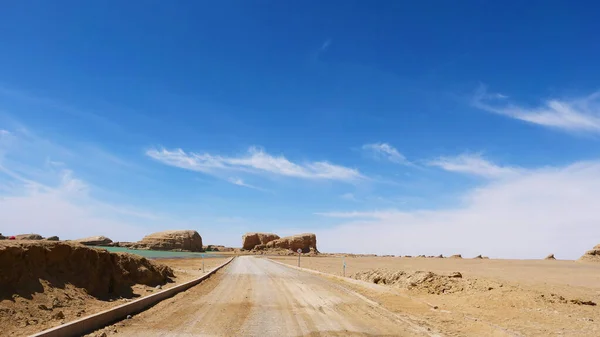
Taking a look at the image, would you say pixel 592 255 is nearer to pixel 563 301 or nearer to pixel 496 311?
pixel 563 301

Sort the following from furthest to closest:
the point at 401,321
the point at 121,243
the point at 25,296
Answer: the point at 121,243, the point at 401,321, the point at 25,296

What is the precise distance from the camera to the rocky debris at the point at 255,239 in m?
182

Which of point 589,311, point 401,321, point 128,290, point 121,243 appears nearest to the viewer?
→ point 401,321

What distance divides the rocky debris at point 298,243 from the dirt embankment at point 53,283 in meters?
158

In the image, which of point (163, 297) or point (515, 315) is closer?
point (515, 315)

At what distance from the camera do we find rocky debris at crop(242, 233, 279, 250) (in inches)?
7185

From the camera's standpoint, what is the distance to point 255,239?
184 m

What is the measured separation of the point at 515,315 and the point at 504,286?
551 cm

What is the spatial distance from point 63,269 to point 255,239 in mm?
174509

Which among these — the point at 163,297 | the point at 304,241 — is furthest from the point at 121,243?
the point at 163,297

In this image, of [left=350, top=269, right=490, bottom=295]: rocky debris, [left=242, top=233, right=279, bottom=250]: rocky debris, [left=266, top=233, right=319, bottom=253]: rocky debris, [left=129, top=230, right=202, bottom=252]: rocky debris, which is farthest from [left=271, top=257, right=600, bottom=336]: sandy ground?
[left=242, top=233, right=279, bottom=250]: rocky debris

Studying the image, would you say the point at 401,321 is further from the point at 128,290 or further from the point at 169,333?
the point at 128,290

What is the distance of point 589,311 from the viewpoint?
13195 mm

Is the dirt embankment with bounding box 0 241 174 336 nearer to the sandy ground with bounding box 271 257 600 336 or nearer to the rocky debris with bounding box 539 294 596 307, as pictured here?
the sandy ground with bounding box 271 257 600 336
